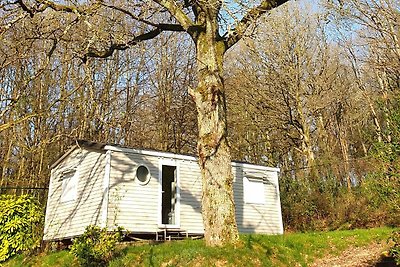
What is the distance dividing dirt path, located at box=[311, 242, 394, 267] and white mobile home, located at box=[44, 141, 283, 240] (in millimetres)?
4718

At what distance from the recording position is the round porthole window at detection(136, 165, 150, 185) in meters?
12.4

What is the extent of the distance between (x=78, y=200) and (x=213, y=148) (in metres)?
6.31

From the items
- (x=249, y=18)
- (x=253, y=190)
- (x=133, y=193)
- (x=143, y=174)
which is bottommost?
(x=133, y=193)

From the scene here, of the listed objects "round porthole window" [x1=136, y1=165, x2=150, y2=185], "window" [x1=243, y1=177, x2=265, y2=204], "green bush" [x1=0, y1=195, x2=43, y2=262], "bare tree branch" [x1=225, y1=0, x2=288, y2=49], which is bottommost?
"green bush" [x1=0, y1=195, x2=43, y2=262]

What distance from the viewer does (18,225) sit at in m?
11.2

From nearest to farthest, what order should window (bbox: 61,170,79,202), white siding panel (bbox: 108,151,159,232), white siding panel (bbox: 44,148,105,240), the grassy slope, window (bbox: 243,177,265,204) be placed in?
the grassy slope < white siding panel (bbox: 108,151,159,232) < white siding panel (bbox: 44,148,105,240) < window (bbox: 61,170,79,202) < window (bbox: 243,177,265,204)

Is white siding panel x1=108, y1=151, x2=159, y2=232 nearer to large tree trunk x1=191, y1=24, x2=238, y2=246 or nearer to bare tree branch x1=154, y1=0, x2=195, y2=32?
large tree trunk x1=191, y1=24, x2=238, y2=246

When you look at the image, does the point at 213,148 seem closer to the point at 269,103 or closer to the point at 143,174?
the point at 143,174

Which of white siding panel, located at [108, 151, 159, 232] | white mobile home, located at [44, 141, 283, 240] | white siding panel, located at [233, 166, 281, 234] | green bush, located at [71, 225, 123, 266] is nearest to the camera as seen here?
green bush, located at [71, 225, 123, 266]

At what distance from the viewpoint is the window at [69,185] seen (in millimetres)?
13055

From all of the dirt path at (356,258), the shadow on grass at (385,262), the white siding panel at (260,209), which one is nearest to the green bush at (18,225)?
the white siding panel at (260,209)

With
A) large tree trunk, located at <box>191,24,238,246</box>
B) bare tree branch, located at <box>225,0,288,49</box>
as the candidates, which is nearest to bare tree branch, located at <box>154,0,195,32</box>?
large tree trunk, located at <box>191,24,238,246</box>

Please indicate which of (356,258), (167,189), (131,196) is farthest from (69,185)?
(356,258)

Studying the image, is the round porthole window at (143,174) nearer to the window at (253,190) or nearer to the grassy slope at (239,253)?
the grassy slope at (239,253)
